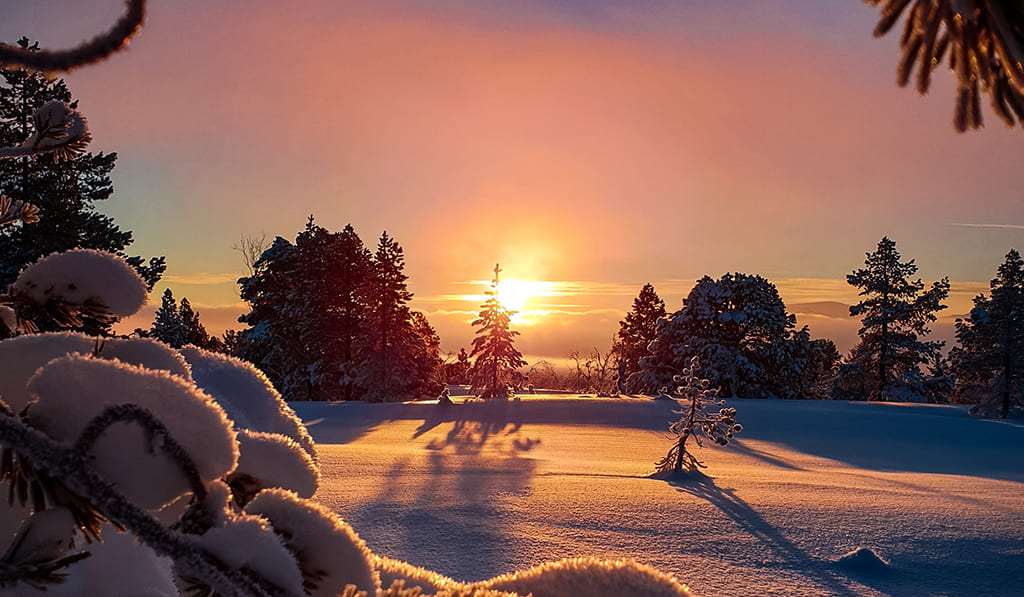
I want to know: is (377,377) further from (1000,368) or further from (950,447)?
(1000,368)

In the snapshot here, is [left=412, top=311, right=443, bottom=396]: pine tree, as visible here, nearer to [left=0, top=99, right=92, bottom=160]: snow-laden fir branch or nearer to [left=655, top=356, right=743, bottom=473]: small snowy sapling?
[left=655, top=356, right=743, bottom=473]: small snowy sapling

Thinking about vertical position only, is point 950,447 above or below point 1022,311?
below

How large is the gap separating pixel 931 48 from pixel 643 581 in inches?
81.8

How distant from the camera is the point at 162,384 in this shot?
0.66 m

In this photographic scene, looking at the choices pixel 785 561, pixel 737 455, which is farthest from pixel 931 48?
pixel 737 455

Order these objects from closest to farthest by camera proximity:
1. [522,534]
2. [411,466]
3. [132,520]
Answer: [132,520]
[522,534]
[411,466]

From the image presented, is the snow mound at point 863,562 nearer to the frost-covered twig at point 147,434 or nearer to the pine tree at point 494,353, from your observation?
the frost-covered twig at point 147,434

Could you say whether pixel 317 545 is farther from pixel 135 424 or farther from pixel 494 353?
pixel 494 353

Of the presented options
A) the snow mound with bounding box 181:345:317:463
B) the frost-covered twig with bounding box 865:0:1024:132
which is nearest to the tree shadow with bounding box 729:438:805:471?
the frost-covered twig with bounding box 865:0:1024:132

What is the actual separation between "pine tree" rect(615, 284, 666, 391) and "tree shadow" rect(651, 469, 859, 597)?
82.0ft

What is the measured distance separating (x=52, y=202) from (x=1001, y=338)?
31.2 metres

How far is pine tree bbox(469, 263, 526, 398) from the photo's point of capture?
71.3 ft

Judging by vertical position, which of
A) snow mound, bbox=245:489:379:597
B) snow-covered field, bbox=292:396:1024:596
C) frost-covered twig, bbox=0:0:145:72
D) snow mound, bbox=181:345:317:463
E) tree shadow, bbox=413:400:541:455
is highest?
frost-covered twig, bbox=0:0:145:72

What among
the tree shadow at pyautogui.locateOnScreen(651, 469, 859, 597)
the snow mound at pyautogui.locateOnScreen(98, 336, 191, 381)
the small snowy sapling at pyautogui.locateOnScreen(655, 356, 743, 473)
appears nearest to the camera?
the snow mound at pyautogui.locateOnScreen(98, 336, 191, 381)
